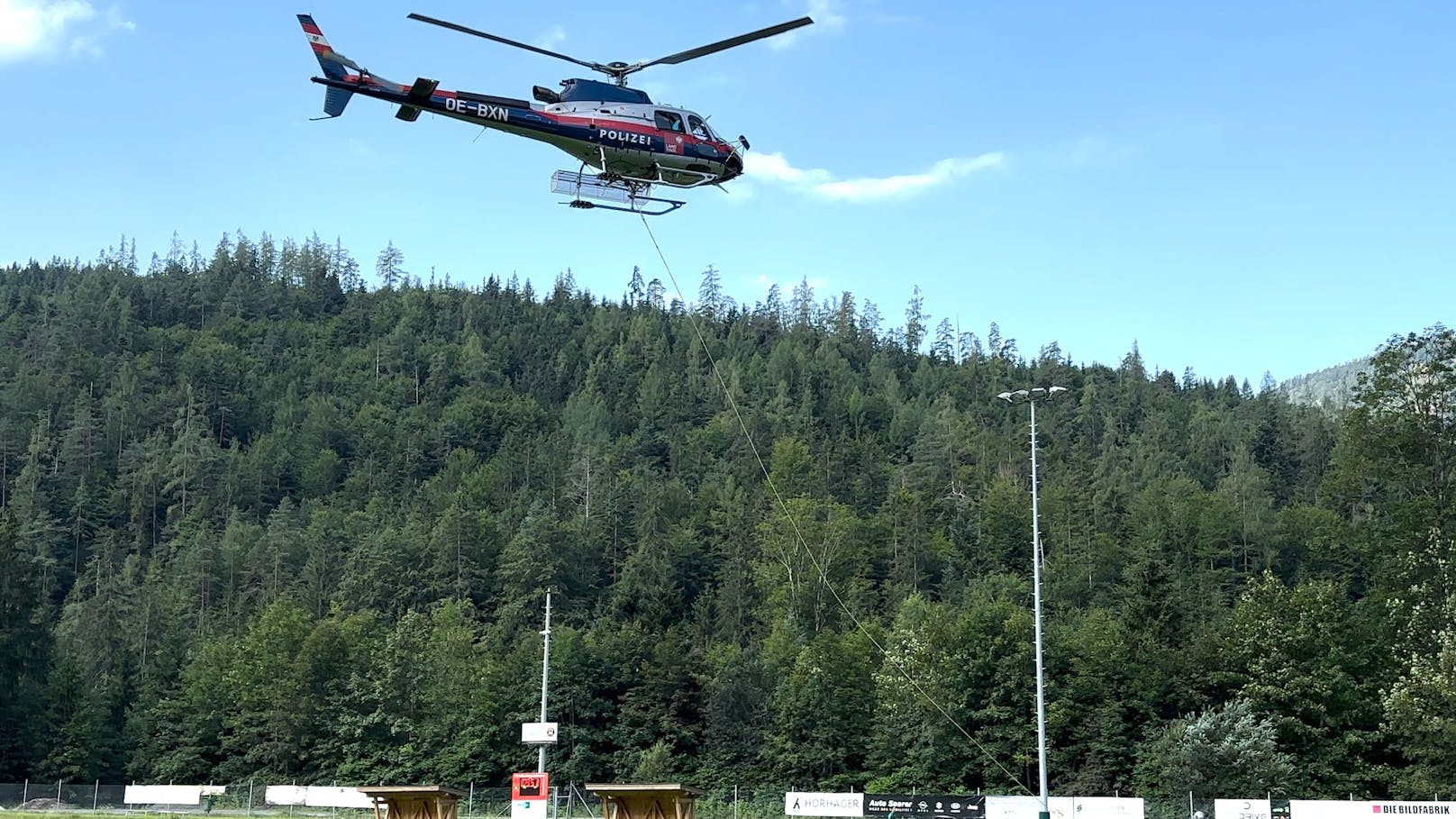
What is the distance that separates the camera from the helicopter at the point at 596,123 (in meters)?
34.3

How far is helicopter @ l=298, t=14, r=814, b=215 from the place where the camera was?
3431cm

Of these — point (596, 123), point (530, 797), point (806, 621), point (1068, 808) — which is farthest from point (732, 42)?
point (806, 621)

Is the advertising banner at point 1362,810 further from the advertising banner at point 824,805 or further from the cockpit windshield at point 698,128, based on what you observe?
the cockpit windshield at point 698,128

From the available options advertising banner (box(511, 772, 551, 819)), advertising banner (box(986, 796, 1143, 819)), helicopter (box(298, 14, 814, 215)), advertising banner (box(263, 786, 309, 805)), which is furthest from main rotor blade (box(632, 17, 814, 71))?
advertising banner (box(263, 786, 309, 805))

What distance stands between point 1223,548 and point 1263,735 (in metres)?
65.7

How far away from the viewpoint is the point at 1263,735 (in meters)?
66.5

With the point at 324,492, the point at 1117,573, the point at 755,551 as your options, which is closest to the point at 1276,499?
the point at 1117,573

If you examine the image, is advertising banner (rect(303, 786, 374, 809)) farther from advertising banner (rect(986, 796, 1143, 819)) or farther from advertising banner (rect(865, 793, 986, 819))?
advertising banner (rect(986, 796, 1143, 819))

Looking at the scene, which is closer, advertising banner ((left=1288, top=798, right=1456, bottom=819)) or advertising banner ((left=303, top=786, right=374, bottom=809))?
advertising banner ((left=1288, top=798, right=1456, bottom=819))

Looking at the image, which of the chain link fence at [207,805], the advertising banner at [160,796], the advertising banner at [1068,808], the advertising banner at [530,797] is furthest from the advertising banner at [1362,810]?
the advertising banner at [160,796]

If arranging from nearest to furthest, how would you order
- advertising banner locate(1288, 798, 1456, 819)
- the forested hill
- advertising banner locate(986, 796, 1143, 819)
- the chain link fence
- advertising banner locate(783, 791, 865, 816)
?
advertising banner locate(1288, 798, 1456, 819) < advertising banner locate(986, 796, 1143, 819) < advertising banner locate(783, 791, 865, 816) < the chain link fence < the forested hill

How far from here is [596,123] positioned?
35938 mm

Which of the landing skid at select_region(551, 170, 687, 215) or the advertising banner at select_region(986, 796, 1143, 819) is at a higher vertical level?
the landing skid at select_region(551, 170, 687, 215)

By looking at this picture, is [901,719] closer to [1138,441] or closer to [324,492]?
[1138,441]
